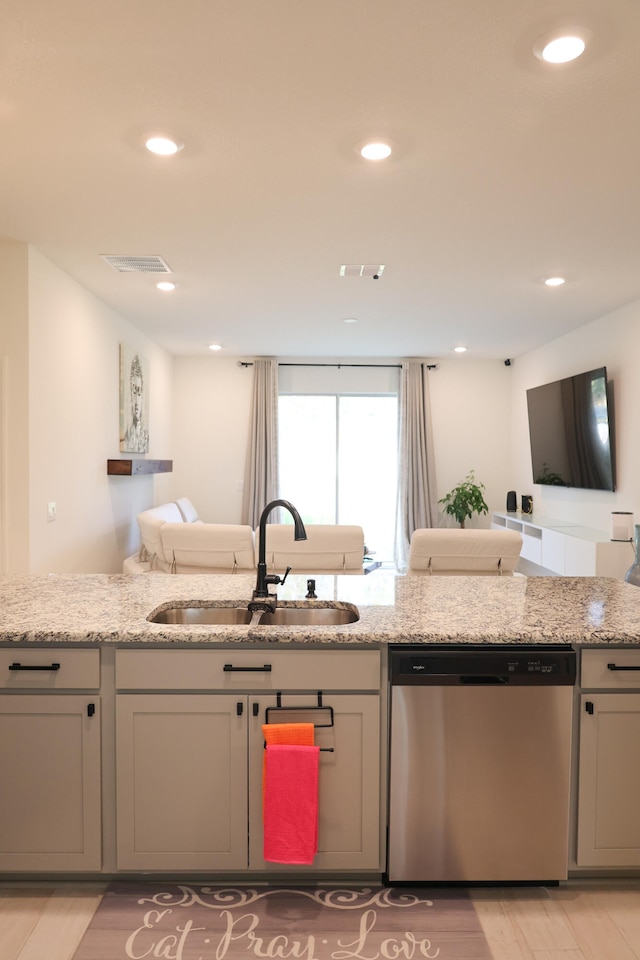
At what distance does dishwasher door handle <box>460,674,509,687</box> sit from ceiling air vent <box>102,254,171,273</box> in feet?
10.9

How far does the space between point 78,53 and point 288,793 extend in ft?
8.11

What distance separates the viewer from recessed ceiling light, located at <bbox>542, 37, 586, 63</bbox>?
1961mm

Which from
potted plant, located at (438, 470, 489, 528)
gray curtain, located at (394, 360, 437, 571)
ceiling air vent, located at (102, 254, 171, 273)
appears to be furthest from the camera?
gray curtain, located at (394, 360, 437, 571)

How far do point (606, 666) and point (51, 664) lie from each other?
1.81m

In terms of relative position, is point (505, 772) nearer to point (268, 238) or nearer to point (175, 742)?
point (175, 742)

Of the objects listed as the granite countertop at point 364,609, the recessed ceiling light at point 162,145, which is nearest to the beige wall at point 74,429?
the granite countertop at point 364,609

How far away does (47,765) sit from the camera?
2.05 m

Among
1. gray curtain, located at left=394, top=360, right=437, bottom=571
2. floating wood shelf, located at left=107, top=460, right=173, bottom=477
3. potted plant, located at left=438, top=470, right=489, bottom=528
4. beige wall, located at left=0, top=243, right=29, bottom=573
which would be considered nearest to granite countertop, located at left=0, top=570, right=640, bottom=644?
beige wall, located at left=0, top=243, right=29, bottom=573

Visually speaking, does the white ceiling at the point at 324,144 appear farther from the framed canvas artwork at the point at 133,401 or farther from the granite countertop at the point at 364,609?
the granite countertop at the point at 364,609

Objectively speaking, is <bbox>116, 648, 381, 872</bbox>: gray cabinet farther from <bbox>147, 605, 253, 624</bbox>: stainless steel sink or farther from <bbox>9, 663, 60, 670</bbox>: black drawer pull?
<bbox>147, 605, 253, 624</bbox>: stainless steel sink

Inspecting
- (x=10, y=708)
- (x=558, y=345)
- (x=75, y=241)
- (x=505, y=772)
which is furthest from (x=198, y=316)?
(x=505, y=772)

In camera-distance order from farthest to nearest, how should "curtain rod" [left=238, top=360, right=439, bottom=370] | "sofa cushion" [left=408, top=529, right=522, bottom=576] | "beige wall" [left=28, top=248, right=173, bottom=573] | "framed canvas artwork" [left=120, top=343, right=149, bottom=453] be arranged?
"curtain rod" [left=238, top=360, right=439, bottom=370], "framed canvas artwork" [left=120, top=343, right=149, bottom=453], "beige wall" [left=28, top=248, right=173, bottom=573], "sofa cushion" [left=408, top=529, right=522, bottom=576]

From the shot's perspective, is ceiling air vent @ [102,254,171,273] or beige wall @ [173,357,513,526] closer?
ceiling air vent @ [102,254,171,273]

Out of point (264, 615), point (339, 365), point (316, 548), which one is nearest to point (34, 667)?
point (264, 615)
